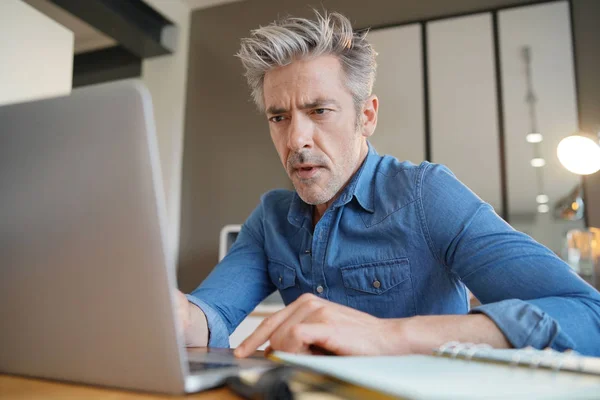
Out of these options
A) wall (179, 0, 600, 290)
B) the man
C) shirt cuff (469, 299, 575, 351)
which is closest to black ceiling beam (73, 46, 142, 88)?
wall (179, 0, 600, 290)

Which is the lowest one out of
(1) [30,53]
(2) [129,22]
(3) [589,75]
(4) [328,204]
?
(4) [328,204]

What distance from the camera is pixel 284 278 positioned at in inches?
47.1

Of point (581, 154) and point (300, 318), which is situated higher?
point (581, 154)

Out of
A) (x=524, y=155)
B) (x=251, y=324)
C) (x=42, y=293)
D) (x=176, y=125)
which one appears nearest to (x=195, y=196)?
(x=176, y=125)

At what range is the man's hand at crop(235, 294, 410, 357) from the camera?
0.58 metres

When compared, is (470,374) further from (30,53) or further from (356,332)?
(30,53)

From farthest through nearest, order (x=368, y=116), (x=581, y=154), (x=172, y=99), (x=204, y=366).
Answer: (x=172, y=99) → (x=581, y=154) → (x=368, y=116) → (x=204, y=366)

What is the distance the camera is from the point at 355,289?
1092 mm

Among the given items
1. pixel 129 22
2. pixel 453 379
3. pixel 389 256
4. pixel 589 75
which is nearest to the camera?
pixel 453 379

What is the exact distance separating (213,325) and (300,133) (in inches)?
18.4

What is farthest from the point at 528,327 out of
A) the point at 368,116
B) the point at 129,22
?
the point at 129,22

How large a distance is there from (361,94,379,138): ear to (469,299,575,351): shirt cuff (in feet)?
2.42

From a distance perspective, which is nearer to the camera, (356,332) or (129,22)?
(356,332)

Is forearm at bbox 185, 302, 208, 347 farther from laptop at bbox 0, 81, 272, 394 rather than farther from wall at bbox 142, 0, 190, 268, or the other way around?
wall at bbox 142, 0, 190, 268
